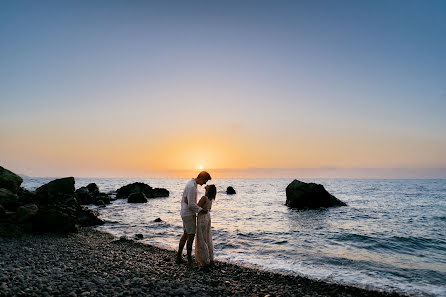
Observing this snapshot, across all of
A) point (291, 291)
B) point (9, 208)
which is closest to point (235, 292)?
point (291, 291)

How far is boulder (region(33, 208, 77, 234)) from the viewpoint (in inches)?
571

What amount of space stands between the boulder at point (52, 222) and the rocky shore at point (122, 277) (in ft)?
7.71

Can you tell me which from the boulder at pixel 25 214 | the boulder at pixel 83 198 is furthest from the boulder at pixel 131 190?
the boulder at pixel 25 214

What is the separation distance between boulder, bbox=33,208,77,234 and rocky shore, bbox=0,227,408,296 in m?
2.35

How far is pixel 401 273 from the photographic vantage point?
35.2 feet

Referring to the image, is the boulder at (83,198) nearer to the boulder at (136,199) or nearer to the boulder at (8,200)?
the boulder at (136,199)

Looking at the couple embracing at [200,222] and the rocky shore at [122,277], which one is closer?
the rocky shore at [122,277]

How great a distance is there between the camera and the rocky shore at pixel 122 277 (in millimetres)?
6750

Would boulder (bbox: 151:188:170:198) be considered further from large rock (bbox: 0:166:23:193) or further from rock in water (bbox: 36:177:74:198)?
large rock (bbox: 0:166:23:193)

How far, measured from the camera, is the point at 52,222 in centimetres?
1477

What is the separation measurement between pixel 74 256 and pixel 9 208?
10.6 metres

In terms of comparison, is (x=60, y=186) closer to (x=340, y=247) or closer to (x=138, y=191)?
(x=138, y=191)

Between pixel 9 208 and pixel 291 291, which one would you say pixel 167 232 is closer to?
pixel 9 208

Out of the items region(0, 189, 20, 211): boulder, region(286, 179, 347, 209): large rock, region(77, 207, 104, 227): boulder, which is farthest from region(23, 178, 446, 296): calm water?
region(286, 179, 347, 209): large rock
